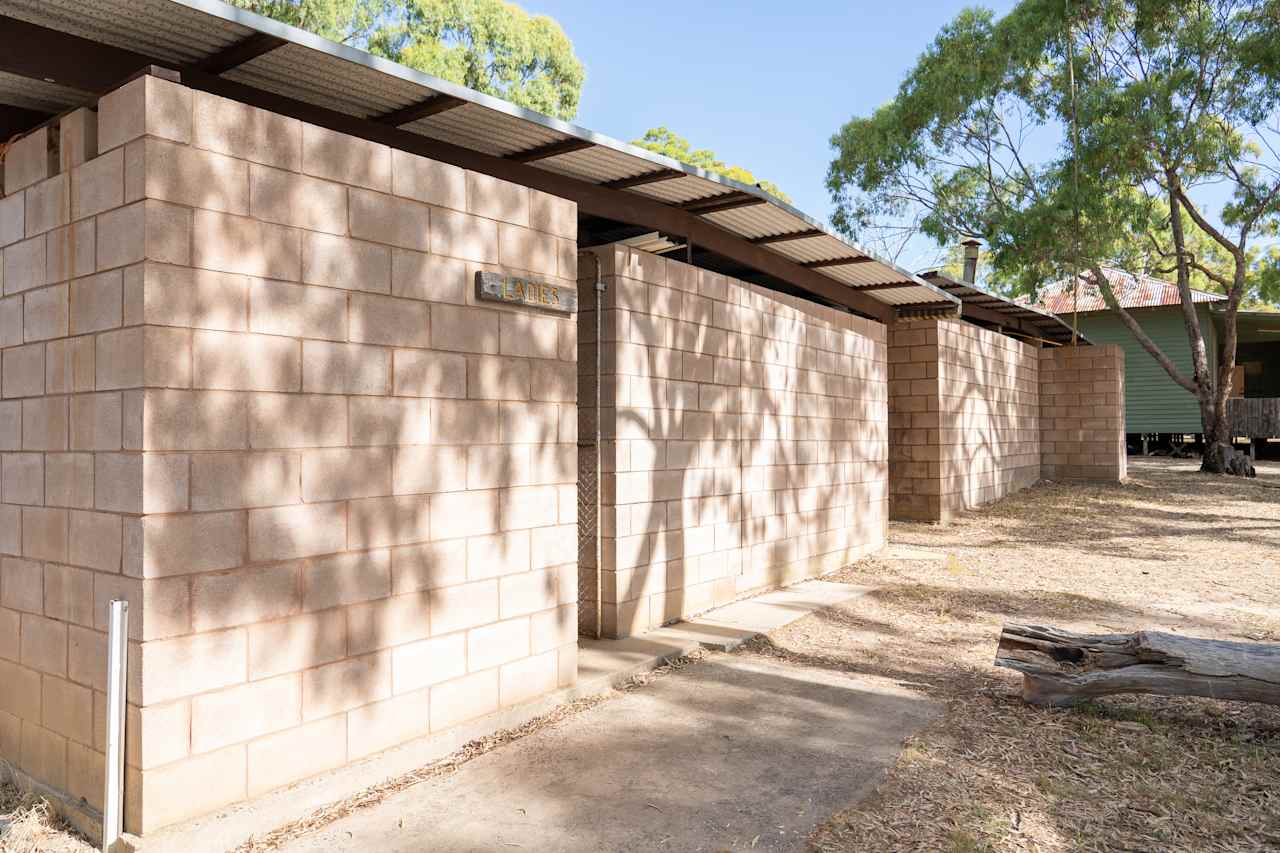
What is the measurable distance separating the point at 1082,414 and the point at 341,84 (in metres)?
17.3

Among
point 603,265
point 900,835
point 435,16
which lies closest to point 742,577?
point 603,265

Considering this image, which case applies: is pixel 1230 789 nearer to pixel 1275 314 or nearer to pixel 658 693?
pixel 658 693

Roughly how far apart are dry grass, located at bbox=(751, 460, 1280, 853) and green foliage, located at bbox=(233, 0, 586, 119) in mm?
18346

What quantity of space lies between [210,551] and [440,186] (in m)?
2.05

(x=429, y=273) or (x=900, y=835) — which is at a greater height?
(x=429, y=273)

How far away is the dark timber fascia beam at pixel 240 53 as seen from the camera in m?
3.97

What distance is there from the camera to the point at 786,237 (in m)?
8.66

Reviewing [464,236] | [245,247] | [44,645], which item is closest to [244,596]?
[44,645]

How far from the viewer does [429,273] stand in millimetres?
4402

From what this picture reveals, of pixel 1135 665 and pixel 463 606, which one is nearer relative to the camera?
pixel 463 606

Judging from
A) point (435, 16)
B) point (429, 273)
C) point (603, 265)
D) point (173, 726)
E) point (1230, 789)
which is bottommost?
point (1230, 789)

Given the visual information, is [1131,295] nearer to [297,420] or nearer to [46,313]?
[297,420]

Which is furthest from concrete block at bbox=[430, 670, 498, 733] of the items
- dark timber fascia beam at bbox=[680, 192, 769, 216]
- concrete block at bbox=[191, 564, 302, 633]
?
dark timber fascia beam at bbox=[680, 192, 769, 216]

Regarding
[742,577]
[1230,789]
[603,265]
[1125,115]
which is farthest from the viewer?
[1125,115]
